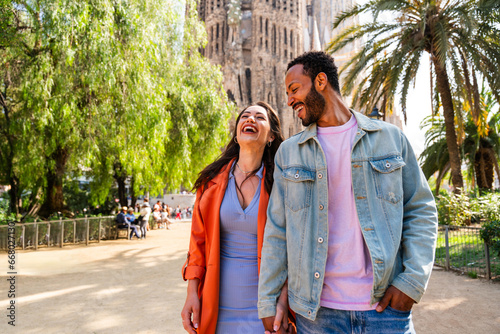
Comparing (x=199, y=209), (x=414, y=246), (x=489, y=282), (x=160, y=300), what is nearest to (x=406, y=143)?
(x=414, y=246)

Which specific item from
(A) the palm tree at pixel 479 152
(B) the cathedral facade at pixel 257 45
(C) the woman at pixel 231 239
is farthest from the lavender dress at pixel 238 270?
(B) the cathedral facade at pixel 257 45

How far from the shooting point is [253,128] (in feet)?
6.85

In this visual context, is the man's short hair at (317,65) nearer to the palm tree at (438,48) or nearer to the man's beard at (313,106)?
the man's beard at (313,106)

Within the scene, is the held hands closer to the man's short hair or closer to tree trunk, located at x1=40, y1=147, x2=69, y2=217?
the man's short hair

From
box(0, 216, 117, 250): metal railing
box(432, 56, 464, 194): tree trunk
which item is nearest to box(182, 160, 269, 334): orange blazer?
box(0, 216, 117, 250): metal railing

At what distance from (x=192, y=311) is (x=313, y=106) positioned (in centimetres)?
124

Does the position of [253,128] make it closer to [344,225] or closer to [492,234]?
[344,225]

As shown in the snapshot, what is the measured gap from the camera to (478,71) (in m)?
9.27

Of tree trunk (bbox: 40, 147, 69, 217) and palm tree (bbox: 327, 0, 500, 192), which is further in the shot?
tree trunk (bbox: 40, 147, 69, 217)

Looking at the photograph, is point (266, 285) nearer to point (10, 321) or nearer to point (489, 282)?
point (10, 321)

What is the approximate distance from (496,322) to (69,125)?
29.6 feet

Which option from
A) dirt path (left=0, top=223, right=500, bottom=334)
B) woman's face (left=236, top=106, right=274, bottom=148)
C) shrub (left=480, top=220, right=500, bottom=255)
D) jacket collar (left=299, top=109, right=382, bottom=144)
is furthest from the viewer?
shrub (left=480, top=220, right=500, bottom=255)

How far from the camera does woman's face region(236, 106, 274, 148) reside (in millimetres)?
2080

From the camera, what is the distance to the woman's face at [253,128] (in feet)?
6.82
